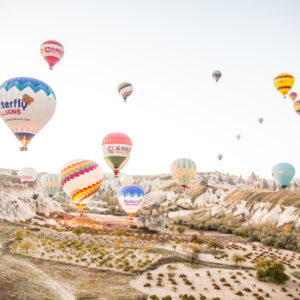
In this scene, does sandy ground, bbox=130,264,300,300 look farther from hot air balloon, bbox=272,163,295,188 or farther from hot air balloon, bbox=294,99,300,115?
hot air balloon, bbox=272,163,295,188

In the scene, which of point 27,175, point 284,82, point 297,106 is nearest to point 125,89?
point 284,82

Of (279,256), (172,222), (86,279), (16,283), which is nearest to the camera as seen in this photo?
(16,283)

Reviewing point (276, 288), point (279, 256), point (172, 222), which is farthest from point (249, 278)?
point (172, 222)

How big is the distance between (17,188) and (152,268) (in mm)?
47294

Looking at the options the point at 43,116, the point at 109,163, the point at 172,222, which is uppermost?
the point at 43,116

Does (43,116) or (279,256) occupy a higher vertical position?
(43,116)

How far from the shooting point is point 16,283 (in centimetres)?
1719

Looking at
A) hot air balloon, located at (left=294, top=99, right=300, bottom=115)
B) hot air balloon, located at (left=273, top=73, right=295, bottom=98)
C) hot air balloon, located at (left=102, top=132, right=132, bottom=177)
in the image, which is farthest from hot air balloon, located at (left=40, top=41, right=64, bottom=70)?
hot air balloon, located at (left=294, top=99, right=300, bottom=115)

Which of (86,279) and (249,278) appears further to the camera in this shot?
(249,278)

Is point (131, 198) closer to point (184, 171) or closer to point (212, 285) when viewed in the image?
point (184, 171)

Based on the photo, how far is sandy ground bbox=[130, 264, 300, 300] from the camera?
66.1ft

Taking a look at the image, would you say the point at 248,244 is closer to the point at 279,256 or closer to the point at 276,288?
the point at 279,256

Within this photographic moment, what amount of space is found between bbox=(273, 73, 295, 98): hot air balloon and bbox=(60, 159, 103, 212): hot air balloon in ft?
103

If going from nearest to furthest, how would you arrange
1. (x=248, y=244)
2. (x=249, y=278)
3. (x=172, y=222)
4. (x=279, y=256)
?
(x=249, y=278) < (x=279, y=256) < (x=248, y=244) < (x=172, y=222)
